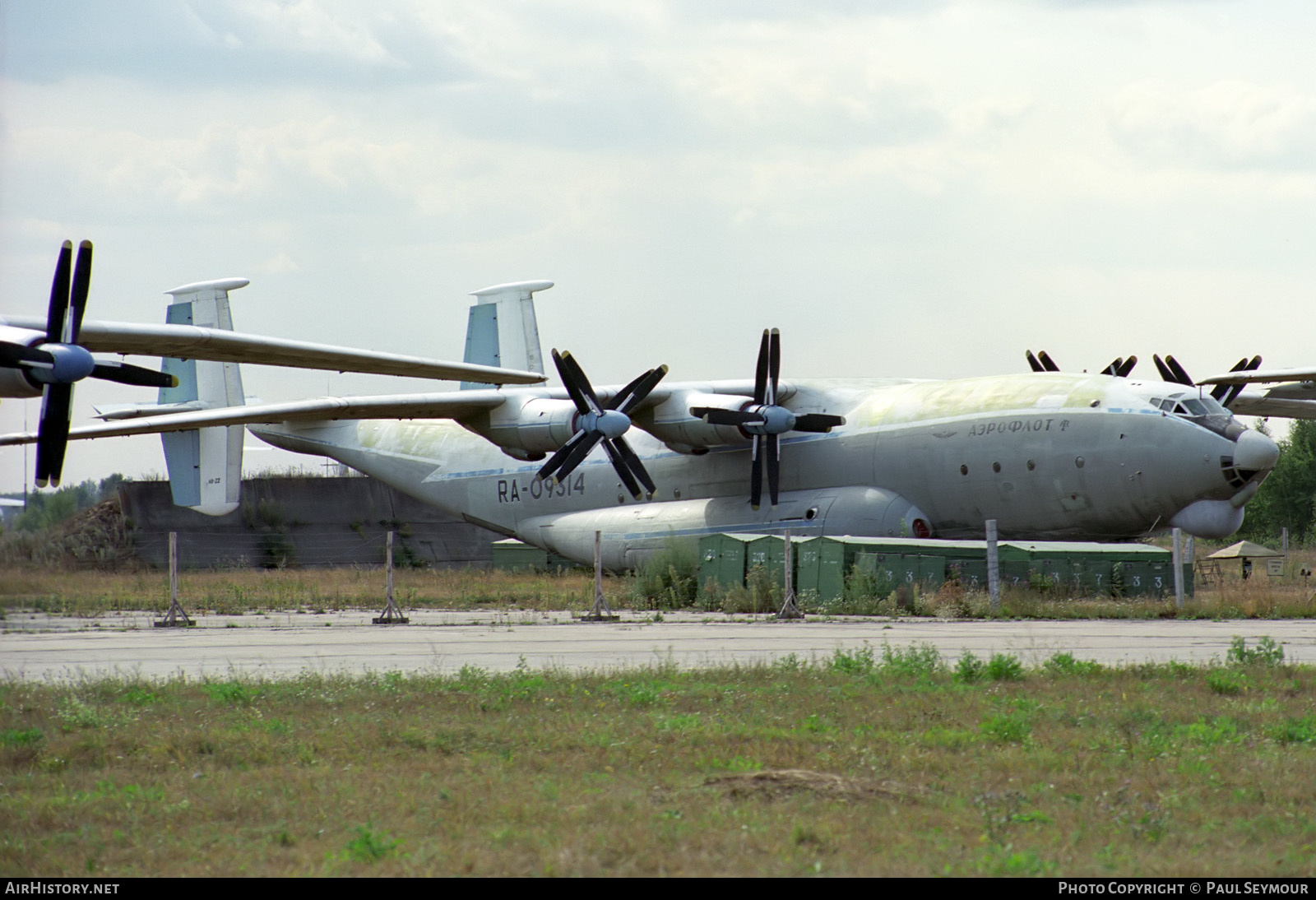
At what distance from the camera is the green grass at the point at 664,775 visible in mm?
6207

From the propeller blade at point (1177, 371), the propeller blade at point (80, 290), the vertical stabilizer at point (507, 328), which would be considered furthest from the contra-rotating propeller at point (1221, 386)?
the propeller blade at point (80, 290)

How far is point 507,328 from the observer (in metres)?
37.8

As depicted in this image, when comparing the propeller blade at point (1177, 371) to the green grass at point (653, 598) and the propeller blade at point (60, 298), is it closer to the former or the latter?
the green grass at point (653, 598)

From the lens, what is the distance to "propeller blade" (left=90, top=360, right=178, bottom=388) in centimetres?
1052

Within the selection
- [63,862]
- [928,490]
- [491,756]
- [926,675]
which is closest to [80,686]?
[491,756]

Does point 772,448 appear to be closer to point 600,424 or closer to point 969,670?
point 600,424

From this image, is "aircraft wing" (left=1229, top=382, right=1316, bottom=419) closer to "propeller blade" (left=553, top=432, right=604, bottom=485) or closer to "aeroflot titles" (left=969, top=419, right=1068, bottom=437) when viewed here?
"aeroflot titles" (left=969, top=419, right=1068, bottom=437)

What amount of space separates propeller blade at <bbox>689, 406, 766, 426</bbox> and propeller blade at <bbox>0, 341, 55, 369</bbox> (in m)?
21.5

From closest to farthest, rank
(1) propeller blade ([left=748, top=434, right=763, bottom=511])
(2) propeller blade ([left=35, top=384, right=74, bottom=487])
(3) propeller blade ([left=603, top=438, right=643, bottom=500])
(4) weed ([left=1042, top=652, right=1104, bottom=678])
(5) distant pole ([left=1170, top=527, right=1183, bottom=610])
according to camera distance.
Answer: (2) propeller blade ([left=35, top=384, right=74, bottom=487]) < (4) weed ([left=1042, top=652, right=1104, bottom=678]) < (5) distant pole ([left=1170, top=527, right=1183, bottom=610]) < (1) propeller blade ([left=748, top=434, right=763, bottom=511]) < (3) propeller blade ([left=603, top=438, right=643, bottom=500])

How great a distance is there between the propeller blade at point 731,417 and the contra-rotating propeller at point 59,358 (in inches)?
812

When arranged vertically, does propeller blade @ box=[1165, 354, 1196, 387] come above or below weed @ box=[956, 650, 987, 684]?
above

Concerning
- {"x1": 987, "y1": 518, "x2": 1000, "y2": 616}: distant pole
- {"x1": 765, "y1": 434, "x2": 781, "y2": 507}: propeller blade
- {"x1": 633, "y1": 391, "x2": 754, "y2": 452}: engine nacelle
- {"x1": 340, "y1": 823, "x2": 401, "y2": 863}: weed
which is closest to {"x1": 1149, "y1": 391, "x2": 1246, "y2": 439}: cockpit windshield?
{"x1": 987, "y1": 518, "x2": 1000, "y2": 616}: distant pole

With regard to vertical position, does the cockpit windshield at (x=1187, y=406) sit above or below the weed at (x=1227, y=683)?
above

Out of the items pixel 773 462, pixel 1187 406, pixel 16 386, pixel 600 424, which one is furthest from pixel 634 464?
pixel 16 386
